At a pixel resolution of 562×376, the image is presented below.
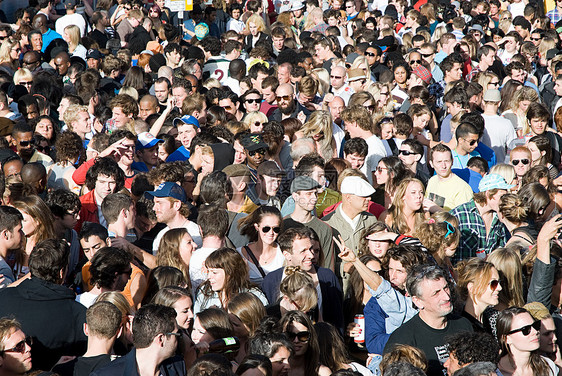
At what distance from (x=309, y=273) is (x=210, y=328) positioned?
1.21m

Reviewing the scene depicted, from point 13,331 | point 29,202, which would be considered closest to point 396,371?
point 13,331

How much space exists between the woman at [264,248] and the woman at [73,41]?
7396mm

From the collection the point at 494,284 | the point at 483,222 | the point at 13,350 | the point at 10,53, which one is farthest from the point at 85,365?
the point at 10,53

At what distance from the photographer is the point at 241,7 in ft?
53.4

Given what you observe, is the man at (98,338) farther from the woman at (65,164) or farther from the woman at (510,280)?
the woman at (65,164)

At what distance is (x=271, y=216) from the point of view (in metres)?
5.84

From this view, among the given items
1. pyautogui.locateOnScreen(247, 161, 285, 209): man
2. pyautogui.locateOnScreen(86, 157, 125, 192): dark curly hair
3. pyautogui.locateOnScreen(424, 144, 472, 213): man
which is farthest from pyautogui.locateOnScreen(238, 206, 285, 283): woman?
pyautogui.locateOnScreen(424, 144, 472, 213): man

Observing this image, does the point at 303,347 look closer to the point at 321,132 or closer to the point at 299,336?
the point at 299,336

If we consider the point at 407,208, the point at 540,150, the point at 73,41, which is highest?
the point at 407,208

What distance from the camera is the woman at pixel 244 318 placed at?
470 cm

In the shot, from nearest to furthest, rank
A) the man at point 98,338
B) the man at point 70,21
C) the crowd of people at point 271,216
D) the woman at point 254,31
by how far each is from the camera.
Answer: the man at point 98,338, the crowd of people at point 271,216, the man at point 70,21, the woman at point 254,31

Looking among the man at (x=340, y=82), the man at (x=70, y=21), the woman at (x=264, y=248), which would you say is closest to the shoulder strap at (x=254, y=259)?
the woman at (x=264, y=248)

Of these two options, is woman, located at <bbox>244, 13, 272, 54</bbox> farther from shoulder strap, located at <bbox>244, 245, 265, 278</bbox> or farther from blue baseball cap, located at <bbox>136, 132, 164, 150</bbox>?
shoulder strap, located at <bbox>244, 245, 265, 278</bbox>

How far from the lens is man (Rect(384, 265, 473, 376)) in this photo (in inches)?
187
